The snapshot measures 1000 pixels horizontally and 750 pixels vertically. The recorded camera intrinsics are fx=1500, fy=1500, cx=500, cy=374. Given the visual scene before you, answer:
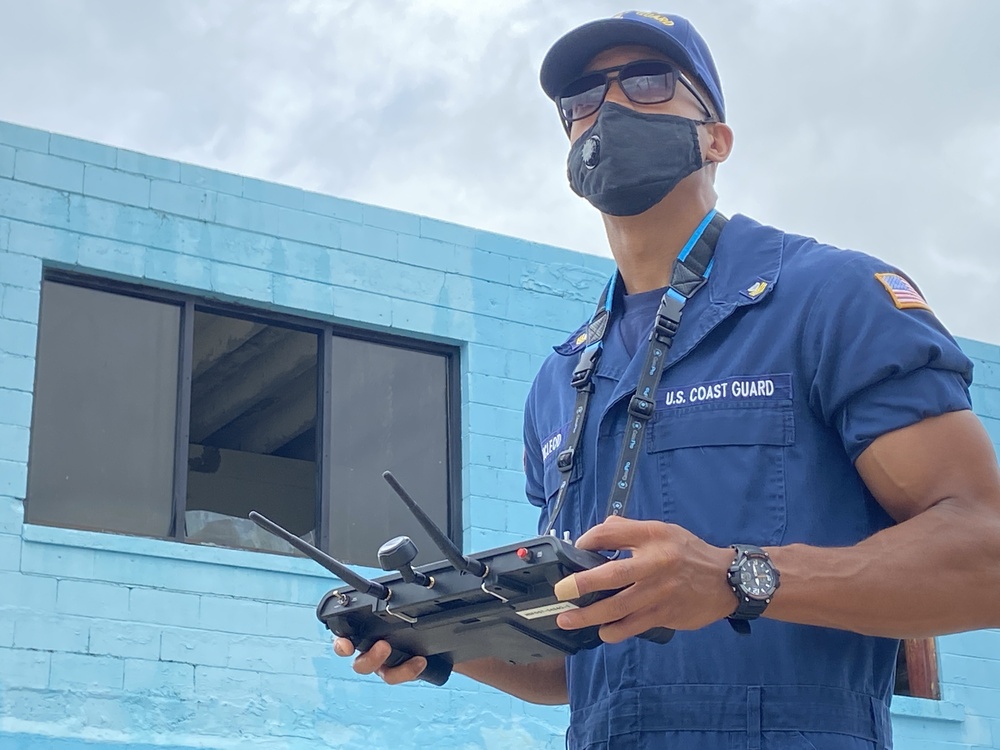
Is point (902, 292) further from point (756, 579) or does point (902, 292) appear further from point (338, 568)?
point (338, 568)

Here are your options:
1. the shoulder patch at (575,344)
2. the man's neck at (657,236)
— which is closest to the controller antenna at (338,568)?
the shoulder patch at (575,344)

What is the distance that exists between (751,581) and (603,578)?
256mm

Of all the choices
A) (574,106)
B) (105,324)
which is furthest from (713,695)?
(105,324)

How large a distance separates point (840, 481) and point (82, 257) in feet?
22.8

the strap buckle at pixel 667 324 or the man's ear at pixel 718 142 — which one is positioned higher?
the man's ear at pixel 718 142

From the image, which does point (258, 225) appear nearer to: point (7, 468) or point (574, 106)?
point (7, 468)

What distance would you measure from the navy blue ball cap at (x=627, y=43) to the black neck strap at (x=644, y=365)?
0.35 metres

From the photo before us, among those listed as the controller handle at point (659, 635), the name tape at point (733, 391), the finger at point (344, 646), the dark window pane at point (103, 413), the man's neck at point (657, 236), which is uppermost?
the dark window pane at point (103, 413)

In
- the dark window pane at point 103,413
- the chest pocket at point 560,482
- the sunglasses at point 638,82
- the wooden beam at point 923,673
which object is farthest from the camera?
the wooden beam at point 923,673

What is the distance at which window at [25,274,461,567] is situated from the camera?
28.4 feet

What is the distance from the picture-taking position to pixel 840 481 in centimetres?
262

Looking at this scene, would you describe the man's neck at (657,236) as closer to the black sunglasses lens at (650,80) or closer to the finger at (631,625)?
the black sunglasses lens at (650,80)

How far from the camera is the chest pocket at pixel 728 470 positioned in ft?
8.55

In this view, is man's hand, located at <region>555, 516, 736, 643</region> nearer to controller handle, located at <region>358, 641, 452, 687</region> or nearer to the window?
controller handle, located at <region>358, 641, 452, 687</region>
